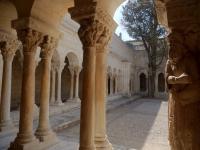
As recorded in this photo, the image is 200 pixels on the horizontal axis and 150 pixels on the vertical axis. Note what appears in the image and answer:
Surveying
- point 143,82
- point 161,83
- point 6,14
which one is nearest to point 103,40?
point 6,14

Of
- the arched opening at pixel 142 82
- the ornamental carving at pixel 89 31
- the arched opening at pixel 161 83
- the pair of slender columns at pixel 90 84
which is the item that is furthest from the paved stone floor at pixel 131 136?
the arched opening at pixel 142 82

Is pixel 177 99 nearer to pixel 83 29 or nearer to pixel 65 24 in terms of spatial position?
pixel 83 29

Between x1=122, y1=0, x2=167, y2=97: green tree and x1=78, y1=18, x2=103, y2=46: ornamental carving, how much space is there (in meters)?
19.9

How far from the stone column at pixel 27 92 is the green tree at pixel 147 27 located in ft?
64.6

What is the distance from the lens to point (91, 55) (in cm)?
282

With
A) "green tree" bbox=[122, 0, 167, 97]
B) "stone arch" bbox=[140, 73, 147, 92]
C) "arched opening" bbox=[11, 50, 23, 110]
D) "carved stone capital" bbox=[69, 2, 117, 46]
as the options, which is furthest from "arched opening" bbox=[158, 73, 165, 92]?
"carved stone capital" bbox=[69, 2, 117, 46]

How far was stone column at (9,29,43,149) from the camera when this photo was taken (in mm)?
3491

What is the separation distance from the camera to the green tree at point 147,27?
69.6ft

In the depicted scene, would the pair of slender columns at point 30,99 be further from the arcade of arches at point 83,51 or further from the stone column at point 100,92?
the stone column at point 100,92

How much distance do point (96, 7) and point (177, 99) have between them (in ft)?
6.09

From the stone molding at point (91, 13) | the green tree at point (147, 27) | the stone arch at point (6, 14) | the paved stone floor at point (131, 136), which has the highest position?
the green tree at point (147, 27)

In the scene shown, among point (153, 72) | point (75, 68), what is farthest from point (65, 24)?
point (153, 72)

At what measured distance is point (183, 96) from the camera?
1.74 meters

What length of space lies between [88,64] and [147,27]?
69.0ft
